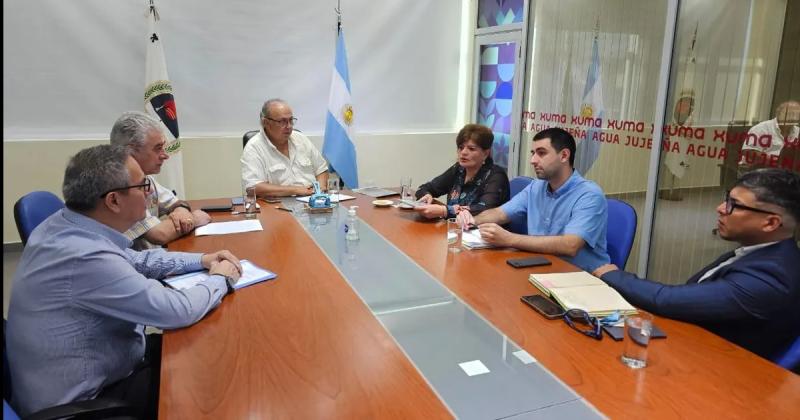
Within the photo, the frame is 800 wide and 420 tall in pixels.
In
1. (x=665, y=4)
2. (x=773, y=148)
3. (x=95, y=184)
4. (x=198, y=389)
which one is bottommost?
(x=198, y=389)

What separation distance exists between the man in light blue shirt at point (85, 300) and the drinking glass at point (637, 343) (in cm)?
121

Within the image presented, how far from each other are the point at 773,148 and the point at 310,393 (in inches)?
108

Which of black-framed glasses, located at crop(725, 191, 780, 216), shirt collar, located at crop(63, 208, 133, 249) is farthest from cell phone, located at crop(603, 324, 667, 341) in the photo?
shirt collar, located at crop(63, 208, 133, 249)

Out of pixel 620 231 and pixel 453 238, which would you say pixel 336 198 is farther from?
A: pixel 620 231

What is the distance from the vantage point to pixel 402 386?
1.21 m

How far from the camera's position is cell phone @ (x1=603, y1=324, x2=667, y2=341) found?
1.42 meters

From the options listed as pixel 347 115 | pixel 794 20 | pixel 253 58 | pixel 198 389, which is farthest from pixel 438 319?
pixel 253 58

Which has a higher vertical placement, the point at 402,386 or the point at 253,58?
the point at 253,58

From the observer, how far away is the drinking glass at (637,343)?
129cm

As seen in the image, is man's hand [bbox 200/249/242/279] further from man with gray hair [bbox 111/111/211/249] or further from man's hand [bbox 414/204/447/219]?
man's hand [bbox 414/204/447/219]

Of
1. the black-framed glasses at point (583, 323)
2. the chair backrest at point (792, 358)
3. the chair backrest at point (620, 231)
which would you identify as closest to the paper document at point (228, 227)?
the black-framed glasses at point (583, 323)

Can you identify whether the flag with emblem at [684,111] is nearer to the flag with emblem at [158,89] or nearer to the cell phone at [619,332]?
the cell phone at [619,332]

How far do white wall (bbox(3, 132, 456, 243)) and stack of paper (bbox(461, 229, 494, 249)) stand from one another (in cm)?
256

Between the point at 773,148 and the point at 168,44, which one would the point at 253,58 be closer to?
the point at 168,44
